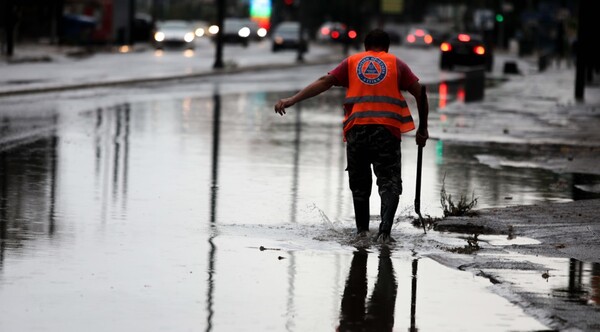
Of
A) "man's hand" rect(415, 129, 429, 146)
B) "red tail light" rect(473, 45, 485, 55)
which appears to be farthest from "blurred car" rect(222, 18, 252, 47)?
"man's hand" rect(415, 129, 429, 146)

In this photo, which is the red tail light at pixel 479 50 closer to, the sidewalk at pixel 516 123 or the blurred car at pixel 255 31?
the sidewalk at pixel 516 123

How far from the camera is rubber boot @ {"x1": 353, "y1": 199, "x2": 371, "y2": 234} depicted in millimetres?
11141

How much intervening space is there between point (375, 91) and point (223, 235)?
1616 mm

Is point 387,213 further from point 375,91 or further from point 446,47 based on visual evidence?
point 446,47

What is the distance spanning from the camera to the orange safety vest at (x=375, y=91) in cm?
1090

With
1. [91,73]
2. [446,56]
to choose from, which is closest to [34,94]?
[91,73]

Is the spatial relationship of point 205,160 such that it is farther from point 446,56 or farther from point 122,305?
point 446,56

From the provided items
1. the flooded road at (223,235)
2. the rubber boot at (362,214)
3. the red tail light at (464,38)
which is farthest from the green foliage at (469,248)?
the red tail light at (464,38)

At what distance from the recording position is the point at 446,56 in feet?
186

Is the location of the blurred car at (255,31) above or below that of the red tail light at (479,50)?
above

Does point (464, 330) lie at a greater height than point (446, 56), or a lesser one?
lesser

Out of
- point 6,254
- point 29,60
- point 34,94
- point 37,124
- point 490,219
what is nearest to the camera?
point 6,254

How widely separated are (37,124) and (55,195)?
887 cm

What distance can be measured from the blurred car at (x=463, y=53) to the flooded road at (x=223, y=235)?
115 feet
